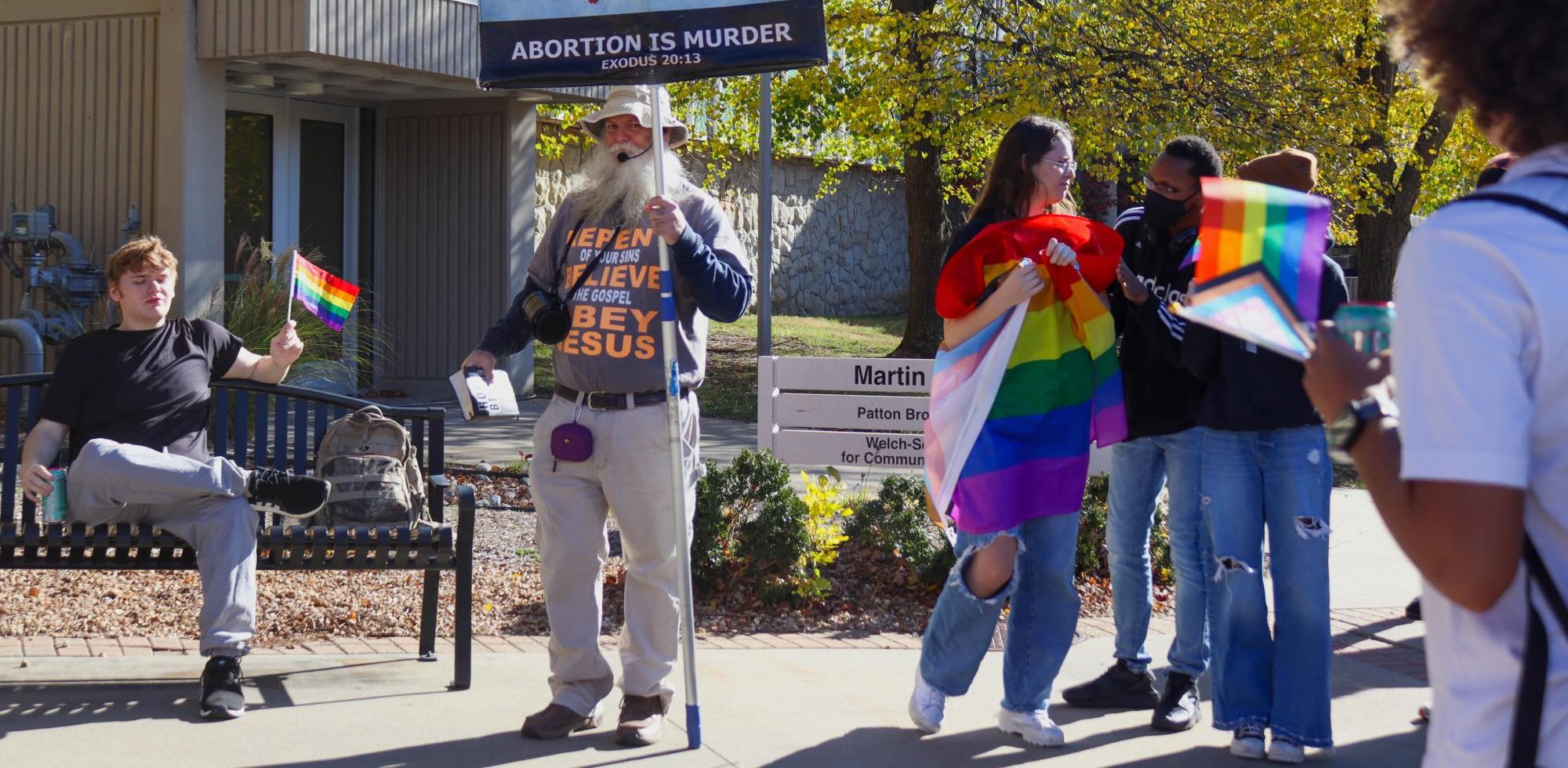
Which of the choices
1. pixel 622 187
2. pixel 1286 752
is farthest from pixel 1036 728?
pixel 622 187

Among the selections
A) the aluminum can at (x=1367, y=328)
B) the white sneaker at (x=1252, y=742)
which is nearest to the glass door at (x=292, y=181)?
the white sneaker at (x=1252, y=742)

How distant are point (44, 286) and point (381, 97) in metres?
3.43

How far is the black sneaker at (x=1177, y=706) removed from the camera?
482 cm

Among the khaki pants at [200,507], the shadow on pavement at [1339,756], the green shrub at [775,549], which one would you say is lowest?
the shadow on pavement at [1339,756]

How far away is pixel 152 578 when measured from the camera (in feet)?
21.1

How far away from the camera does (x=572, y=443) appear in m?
4.54

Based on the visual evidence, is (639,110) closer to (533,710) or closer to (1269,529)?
(533,710)

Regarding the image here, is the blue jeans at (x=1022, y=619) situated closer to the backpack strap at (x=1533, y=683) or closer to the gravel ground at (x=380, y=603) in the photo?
the gravel ground at (x=380, y=603)

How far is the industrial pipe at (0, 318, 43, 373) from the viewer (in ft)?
34.8

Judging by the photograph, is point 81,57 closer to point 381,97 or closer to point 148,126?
point 148,126

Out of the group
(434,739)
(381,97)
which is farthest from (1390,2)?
Answer: (381,97)

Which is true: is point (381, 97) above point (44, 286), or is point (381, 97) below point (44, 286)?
above

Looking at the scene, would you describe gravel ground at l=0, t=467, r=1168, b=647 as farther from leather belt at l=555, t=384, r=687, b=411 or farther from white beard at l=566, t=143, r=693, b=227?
white beard at l=566, t=143, r=693, b=227

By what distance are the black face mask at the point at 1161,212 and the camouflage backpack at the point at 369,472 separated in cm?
256
